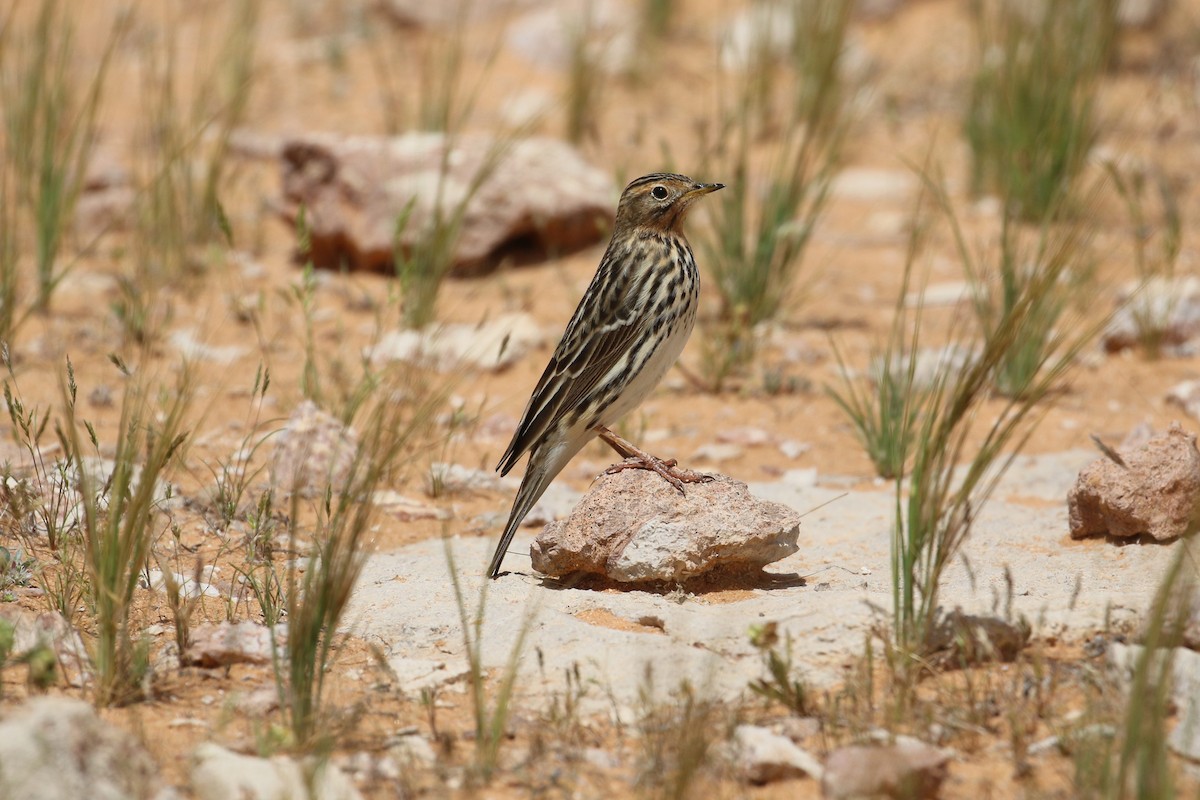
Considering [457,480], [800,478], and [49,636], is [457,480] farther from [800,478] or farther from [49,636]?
[49,636]

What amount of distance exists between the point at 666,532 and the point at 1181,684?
5.17 feet

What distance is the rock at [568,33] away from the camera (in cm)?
1177

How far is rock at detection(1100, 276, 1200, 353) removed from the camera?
24.4ft

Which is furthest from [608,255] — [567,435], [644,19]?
[644,19]

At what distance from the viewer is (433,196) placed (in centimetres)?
861

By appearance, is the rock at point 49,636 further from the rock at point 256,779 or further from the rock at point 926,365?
the rock at point 926,365

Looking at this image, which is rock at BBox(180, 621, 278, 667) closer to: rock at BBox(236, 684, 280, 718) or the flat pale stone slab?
rock at BBox(236, 684, 280, 718)

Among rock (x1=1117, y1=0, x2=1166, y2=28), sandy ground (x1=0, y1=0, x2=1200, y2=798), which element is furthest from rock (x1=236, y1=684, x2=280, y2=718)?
rock (x1=1117, y1=0, x2=1166, y2=28)

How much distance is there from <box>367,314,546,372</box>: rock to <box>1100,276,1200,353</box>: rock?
10.1 ft

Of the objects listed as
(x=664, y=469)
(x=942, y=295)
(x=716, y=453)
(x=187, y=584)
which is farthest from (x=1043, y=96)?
(x=187, y=584)

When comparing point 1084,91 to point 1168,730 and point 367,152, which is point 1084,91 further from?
point 1168,730

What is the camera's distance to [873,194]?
33.6ft

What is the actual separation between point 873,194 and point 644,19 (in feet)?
10.2

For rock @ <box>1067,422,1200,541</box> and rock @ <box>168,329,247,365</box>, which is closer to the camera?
rock @ <box>1067,422,1200,541</box>
